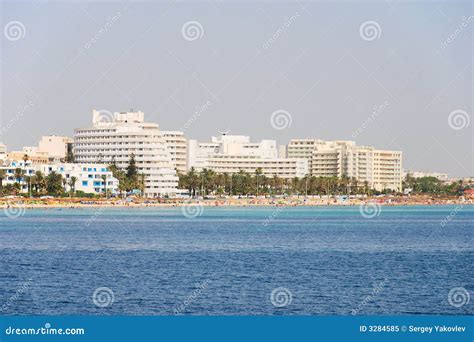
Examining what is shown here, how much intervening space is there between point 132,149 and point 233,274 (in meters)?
128

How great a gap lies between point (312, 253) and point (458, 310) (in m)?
19.7

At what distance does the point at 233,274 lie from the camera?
1350 inches

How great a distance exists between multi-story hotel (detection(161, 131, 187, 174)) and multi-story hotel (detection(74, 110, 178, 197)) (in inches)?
332

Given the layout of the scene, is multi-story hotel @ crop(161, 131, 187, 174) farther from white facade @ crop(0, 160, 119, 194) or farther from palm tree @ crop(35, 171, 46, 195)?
palm tree @ crop(35, 171, 46, 195)

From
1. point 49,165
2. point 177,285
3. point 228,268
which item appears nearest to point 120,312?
point 177,285

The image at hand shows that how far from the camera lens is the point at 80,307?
1015 inches

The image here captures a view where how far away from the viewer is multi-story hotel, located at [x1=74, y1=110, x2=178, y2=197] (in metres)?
156

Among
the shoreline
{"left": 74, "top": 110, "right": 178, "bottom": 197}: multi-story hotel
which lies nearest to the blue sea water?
the shoreline

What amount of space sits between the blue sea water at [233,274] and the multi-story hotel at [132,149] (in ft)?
312

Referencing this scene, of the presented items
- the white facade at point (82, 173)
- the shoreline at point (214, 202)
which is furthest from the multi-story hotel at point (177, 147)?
the white facade at point (82, 173)

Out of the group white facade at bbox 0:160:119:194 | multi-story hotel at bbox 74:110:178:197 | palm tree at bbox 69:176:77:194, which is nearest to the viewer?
palm tree at bbox 69:176:77:194

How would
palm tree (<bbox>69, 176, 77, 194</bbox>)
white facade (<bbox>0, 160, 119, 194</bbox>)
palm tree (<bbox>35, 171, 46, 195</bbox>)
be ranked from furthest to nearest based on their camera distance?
white facade (<bbox>0, 160, 119, 194</bbox>)
palm tree (<bbox>69, 176, 77, 194</bbox>)
palm tree (<bbox>35, 171, 46, 195</bbox>)

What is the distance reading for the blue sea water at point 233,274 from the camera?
26344 millimetres

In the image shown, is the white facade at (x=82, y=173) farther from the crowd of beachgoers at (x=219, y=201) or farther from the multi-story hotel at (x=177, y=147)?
the multi-story hotel at (x=177, y=147)
